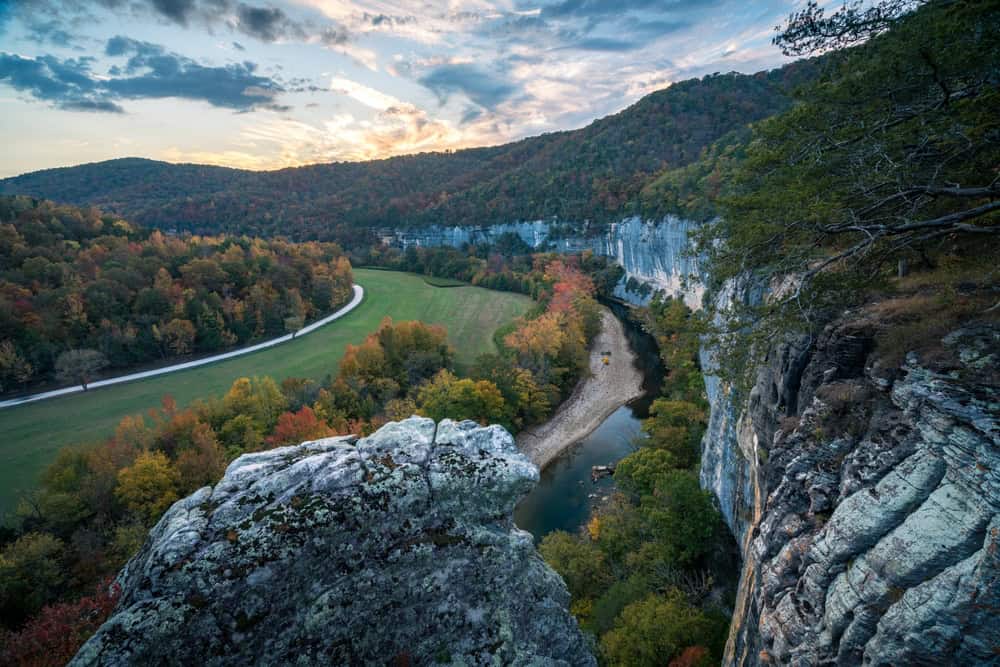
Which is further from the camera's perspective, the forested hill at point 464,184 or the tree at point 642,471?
the forested hill at point 464,184

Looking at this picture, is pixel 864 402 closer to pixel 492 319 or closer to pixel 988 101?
pixel 988 101

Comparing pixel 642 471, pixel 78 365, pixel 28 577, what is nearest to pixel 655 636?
pixel 642 471

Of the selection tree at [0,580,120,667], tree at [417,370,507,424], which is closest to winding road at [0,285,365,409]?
tree at [417,370,507,424]

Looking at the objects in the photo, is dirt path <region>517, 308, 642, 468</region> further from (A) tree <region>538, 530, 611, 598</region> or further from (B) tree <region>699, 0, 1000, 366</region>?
(B) tree <region>699, 0, 1000, 366</region>

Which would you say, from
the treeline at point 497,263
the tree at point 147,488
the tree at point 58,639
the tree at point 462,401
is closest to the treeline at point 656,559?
the tree at point 462,401

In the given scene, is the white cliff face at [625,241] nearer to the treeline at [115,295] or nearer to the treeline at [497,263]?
the treeline at [497,263]

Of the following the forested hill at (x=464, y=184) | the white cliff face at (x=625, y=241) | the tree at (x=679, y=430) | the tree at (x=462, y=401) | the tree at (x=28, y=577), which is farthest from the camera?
the forested hill at (x=464, y=184)

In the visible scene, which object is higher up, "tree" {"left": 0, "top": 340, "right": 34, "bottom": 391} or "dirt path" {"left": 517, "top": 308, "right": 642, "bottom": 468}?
"tree" {"left": 0, "top": 340, "right": 34, "bottom": 391}
